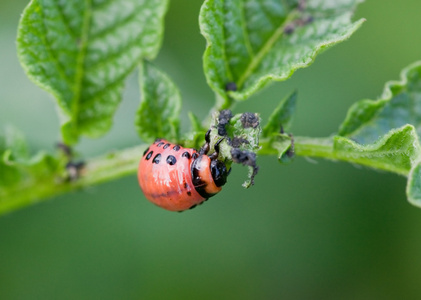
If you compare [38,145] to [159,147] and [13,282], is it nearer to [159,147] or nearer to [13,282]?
[13,282]

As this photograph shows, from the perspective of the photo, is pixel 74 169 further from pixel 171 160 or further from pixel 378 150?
pixel 378 150

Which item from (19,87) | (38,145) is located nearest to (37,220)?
(38,145)

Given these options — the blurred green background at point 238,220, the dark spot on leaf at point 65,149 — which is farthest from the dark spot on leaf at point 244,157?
the blurred green background at point 238,220

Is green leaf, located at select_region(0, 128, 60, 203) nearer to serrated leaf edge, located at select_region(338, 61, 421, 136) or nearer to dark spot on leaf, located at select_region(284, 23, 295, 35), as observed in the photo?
dark spot on leaf, located at select_region(284, 23, 295, 35)

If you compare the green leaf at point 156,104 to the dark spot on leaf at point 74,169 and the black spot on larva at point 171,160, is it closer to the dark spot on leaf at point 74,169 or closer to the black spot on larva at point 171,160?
the black spot on larva at point 171,160

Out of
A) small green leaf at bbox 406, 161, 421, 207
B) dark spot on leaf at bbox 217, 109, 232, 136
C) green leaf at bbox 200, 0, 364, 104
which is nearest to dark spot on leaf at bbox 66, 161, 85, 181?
Answer: green leaf at bbox 200, 0, 364, 104

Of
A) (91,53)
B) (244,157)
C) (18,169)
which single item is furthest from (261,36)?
(18,169)

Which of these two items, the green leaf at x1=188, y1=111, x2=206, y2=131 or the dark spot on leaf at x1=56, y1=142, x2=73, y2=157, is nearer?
the green leaf at x1=188, y1=111, x2=206, y2=131
